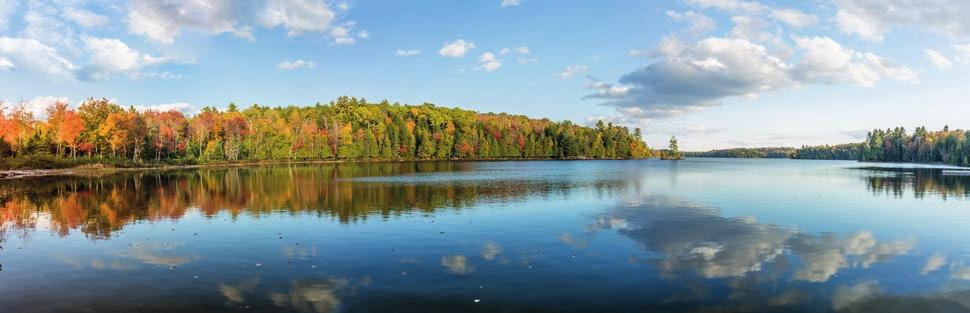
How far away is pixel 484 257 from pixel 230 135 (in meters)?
136

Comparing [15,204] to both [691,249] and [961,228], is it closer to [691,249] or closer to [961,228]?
[691,249]

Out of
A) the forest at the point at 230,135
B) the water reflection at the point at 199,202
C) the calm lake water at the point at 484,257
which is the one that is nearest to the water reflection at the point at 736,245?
the calm lake water at the point at 484,257

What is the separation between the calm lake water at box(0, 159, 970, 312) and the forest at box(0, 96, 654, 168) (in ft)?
248

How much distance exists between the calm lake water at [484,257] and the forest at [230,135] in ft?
248

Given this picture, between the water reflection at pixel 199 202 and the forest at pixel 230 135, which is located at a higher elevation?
the forest at pixel 230 135

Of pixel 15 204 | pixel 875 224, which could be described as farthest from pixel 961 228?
pixel 15 204

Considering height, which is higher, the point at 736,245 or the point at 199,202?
the point at 199,202

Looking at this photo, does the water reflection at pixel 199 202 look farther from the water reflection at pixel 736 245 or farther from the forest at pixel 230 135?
the forest at pixel 230 135

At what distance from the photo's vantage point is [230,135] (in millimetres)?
136875

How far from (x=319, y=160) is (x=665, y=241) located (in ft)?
470

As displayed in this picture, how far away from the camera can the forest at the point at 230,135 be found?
9369cm

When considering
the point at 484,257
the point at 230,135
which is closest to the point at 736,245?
the point at 484,257

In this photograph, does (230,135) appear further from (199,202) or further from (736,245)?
(736,245)

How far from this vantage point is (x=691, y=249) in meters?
19.2
